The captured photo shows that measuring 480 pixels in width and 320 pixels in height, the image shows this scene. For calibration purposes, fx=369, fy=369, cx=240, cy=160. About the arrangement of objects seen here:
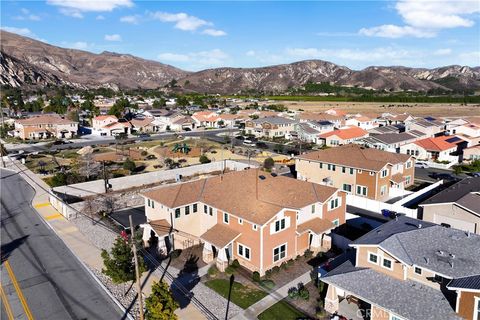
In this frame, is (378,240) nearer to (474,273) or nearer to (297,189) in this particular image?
(474,273)

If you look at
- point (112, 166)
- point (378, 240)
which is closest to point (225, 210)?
point (378, 240)

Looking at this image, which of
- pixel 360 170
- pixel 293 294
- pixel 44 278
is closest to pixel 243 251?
pixel 293 294

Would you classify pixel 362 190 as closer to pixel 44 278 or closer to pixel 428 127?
pixel 44 278

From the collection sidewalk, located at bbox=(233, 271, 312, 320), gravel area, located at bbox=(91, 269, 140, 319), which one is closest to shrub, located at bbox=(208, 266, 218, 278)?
sidewalk, located at bbox=(233, 271, 312, 320)

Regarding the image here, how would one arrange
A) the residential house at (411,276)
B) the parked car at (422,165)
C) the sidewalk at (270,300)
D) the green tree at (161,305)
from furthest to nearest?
the parked car at (422,165) < the sidewalk at (270,300) < the green tree at (161,305) < the residential house at (411,276)

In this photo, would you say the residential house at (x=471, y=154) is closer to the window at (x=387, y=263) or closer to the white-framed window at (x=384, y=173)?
the white-framed window at (x=384, y=173)

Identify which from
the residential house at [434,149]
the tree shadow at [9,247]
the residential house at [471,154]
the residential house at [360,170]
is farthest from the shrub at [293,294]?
the residential house at [471,154]
